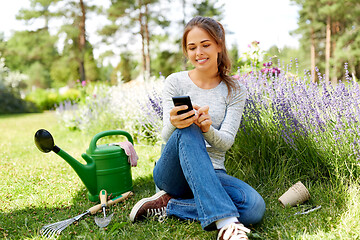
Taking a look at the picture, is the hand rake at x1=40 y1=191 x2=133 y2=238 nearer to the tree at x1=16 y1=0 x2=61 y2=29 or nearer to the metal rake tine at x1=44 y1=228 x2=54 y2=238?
the metal rake tine at x1=44 y1=228 x2=54 y2=238

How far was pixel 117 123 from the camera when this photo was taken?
15.3 ft

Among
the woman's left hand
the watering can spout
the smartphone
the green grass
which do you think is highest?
the smartphone

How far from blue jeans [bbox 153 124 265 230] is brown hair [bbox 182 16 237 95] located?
1.74ft

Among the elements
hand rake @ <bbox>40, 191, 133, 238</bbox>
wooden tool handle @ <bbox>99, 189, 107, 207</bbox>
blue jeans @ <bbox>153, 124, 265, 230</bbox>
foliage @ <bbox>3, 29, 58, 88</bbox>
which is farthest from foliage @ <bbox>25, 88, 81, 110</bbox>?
blue jeans @ <bbox>153, 124, 265, 230</bbox>

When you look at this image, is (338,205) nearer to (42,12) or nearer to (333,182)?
(333,182)

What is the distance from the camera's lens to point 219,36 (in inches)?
72.5

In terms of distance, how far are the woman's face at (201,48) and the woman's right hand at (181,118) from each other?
1.39 ft

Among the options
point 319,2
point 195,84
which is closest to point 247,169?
point 195,84

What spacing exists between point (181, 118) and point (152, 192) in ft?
3.19

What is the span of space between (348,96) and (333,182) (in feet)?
1.97

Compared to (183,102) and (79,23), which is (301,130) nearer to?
(183,102)

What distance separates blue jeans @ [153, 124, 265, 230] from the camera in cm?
146

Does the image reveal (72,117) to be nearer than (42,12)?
Yes

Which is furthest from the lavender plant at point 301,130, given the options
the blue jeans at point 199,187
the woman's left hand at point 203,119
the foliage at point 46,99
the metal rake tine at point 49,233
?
the foliage at point 46,99
